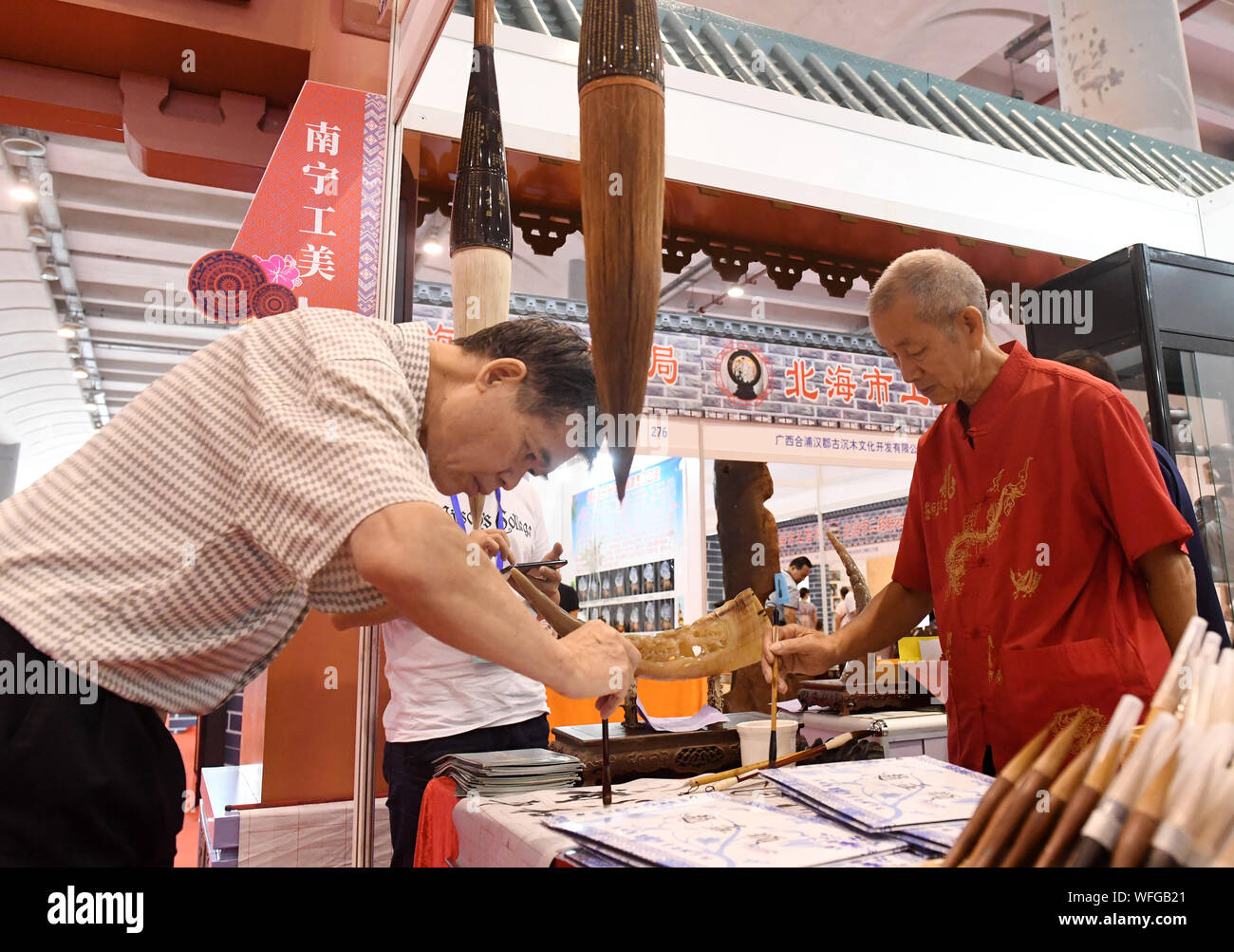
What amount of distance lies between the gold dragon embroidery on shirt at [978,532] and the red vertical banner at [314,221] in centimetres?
202

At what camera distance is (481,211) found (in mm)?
1707

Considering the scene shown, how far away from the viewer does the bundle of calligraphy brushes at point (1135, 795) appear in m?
0.58

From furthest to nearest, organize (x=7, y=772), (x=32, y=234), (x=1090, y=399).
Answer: (x=32, y=234), (x=1090, y=399), (x=7, y=772)

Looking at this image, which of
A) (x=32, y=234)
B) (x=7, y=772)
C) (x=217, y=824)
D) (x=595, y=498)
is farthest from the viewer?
(x=595, y=498)

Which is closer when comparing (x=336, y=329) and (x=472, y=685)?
(x=336, y=329)

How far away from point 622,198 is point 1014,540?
1.11m

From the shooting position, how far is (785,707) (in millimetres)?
3135

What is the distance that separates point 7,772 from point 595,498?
8086mm

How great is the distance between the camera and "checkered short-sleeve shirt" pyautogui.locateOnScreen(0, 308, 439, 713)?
1.00 metres
